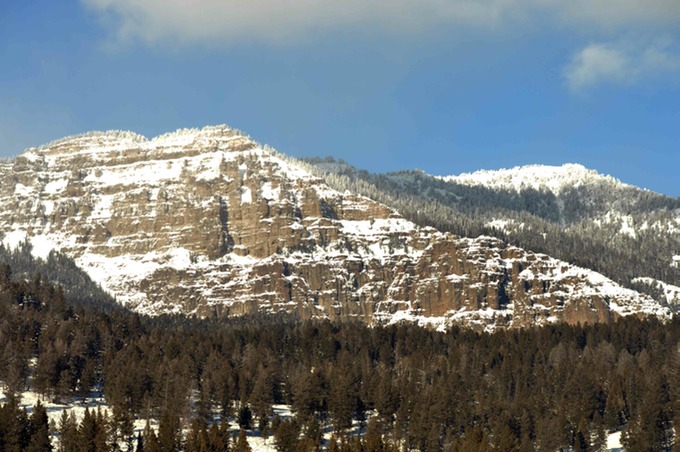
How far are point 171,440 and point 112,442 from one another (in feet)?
43.1

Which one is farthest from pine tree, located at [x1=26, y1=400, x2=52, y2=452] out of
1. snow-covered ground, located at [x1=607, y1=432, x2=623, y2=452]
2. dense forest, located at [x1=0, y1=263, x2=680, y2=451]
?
snow-covered ground, located at [x1=607, y1=432, x2=623, y2=452]

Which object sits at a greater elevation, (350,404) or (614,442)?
(350,404)

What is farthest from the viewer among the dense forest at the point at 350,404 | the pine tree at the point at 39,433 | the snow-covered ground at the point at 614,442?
the snow-covered ground at the point at 614,442

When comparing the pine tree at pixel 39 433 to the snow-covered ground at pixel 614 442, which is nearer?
the pine tree at pixel 39 433

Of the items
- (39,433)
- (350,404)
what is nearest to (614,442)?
(350,404)

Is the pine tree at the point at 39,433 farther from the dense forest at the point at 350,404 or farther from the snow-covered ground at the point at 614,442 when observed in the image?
the snow-covered ground at the point at 614,442

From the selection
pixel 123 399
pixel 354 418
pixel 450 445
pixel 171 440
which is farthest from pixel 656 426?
pixel 123 399

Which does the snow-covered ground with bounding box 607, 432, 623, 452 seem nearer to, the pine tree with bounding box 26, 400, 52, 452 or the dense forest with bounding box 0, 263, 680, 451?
the dense forest with bounding box 0, 263, 680, 451

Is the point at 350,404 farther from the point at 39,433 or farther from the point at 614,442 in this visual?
the point at 39,433

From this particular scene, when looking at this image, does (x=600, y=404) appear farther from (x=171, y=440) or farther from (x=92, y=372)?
(x=92, y=372)

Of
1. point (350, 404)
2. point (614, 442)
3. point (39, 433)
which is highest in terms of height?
point (350, 404)

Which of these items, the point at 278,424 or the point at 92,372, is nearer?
the point at 278,424

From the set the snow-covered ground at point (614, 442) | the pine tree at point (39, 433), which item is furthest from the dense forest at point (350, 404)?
the snow-covered ground at point (614, 442)

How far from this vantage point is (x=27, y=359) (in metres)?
193
